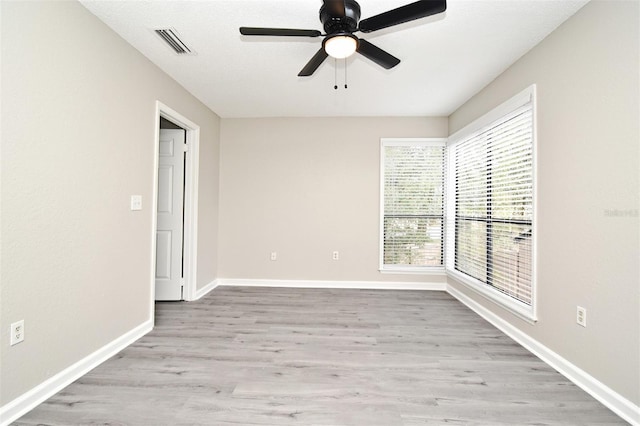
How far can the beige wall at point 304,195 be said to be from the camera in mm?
4273

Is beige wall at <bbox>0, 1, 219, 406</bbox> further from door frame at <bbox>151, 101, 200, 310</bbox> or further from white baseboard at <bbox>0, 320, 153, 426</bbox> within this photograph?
door frame at <bbox>151, 101, 200, 310</bbox>

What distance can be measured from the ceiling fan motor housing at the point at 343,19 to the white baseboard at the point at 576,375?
270 cm

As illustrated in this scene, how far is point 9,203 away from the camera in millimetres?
1551

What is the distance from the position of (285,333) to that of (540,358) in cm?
211

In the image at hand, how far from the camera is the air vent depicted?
7.43 ft

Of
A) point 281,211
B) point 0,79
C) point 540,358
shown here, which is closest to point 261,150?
point 281,211

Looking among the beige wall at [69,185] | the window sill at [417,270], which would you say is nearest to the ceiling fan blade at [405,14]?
the beige wall at [69,185]

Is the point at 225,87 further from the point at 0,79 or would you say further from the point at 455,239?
the point at 455,239

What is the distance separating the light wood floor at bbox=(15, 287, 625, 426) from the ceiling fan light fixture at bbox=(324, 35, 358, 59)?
2.20 meters

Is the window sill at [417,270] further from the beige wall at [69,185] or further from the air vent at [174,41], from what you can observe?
the air vent at [174,41]

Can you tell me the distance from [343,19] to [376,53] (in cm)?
36

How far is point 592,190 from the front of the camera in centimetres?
189

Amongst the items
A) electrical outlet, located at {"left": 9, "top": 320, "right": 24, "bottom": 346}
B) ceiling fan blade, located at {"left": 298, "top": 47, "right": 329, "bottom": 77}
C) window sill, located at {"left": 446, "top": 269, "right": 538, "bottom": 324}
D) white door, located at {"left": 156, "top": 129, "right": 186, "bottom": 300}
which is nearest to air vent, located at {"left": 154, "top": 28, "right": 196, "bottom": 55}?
ceiling fan blade, located at {"left": 298, "top": 47, "right": 329, "bottom": 77}

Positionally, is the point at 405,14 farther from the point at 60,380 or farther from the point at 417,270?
the point at 417,270
